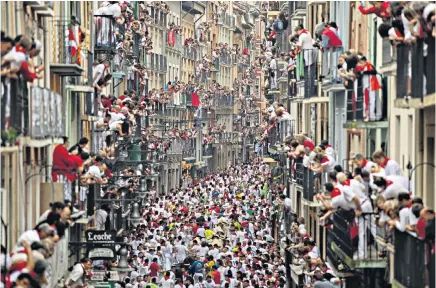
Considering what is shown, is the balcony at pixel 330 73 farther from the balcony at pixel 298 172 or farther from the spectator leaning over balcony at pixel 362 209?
the spectator leaning over balcony at pixel 362 209

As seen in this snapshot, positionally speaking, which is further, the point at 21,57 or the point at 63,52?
the point at 63,52

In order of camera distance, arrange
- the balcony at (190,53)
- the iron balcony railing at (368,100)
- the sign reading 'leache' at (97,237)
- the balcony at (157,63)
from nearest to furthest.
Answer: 1. the iron balcony railing at (368,100)
2. the sign reading 'leache' at (97,237)
3. the balcony at (157,63)
4. the balcony at (190,53)

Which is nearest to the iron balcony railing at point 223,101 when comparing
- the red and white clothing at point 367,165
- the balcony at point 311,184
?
the balcony at point 311,184

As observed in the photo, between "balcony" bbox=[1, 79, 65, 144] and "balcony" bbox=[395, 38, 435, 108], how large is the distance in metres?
6.36

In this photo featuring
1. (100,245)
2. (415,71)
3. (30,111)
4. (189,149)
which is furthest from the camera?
(189,149)

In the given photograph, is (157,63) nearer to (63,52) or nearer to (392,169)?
(63,52)

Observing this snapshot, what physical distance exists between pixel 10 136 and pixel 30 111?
2.91 meters

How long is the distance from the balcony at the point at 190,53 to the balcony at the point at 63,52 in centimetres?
8389

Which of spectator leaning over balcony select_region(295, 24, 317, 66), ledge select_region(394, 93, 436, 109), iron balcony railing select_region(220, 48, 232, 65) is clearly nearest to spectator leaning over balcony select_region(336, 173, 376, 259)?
ledge select_region(394, 93, 436, 109)

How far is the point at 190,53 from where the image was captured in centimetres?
12988

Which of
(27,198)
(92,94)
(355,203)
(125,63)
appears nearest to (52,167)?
(27,198)

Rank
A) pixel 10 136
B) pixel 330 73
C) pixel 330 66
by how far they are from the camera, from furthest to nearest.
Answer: pixel 330 73
pixel 330 66
pixel 10 136

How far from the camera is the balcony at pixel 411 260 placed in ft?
89.3

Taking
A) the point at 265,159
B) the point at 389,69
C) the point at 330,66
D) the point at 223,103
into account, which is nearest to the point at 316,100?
the point at 330,66
